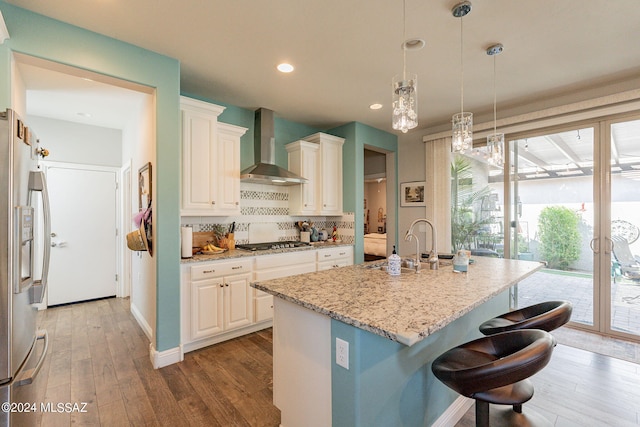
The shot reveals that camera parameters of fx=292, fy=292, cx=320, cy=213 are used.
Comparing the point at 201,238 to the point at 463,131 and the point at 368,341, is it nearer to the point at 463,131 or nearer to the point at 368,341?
the point at 368,341

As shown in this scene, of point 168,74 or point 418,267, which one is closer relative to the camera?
point 418,267

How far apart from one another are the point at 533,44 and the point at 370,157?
3520mm

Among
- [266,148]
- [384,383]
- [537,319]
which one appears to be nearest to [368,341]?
[384,383]

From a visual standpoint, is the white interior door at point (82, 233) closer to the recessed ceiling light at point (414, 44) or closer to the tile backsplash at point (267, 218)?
the tile backsplash at point (267, 218)

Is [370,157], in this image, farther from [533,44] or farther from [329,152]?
[533,44]

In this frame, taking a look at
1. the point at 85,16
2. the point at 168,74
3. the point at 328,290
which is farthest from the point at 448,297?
the point at 85,16

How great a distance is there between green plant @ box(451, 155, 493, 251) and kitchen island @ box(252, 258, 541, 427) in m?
2.44

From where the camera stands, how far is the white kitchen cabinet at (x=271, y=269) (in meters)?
3.24

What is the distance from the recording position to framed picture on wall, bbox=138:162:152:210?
Answer: 2797 mm

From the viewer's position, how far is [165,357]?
254 cm

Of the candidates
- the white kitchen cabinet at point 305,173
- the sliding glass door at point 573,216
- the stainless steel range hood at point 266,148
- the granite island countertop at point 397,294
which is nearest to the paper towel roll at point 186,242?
the stainless steel range hood at point 266,148

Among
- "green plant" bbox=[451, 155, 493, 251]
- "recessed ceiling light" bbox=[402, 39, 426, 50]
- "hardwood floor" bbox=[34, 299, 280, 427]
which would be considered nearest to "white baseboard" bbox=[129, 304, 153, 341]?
"hardwood floor" bbox=[34, 299, 280, 427]

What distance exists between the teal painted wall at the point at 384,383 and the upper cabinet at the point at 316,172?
2719 millimetres

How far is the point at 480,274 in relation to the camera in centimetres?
209
